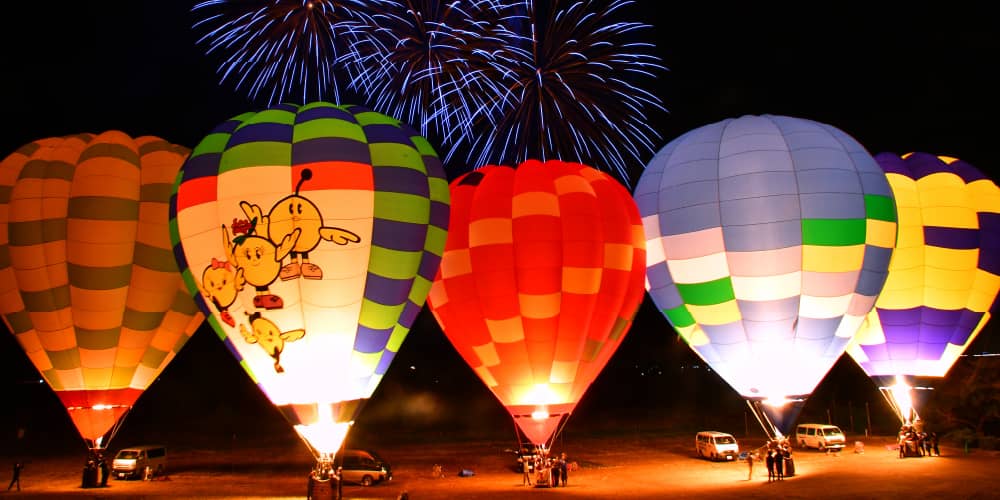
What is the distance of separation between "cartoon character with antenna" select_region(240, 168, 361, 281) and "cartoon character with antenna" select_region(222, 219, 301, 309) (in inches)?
2.5

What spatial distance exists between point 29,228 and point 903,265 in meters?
15.7

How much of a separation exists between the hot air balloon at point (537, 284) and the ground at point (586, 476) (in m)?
1.65

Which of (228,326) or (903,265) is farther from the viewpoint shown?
(903,265)

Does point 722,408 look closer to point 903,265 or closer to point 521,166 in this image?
point 903,265

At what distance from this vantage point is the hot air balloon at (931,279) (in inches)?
582

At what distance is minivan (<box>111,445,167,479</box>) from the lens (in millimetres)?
13758

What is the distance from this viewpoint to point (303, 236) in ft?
30.1

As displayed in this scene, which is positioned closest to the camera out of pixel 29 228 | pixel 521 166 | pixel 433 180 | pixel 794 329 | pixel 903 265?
pixel 433 180

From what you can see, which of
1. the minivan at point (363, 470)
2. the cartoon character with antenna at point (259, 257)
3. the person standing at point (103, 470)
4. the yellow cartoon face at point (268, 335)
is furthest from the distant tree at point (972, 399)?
the person standing at point (103, 470)

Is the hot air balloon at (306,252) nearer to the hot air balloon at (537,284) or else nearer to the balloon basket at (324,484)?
the balloon basket at (324,484)

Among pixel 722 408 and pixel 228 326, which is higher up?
pixel 228 326

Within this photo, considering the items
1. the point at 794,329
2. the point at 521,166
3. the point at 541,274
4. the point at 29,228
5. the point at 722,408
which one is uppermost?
the point at 521,166

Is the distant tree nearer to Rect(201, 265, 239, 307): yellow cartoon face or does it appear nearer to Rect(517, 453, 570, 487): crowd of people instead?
Rect(517, 453, 570, 487): crowd of people

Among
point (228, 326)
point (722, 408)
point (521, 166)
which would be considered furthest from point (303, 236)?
point (722, 408)
